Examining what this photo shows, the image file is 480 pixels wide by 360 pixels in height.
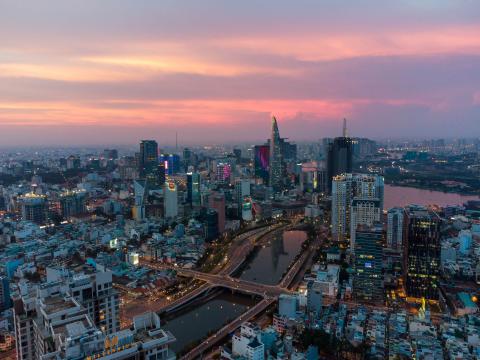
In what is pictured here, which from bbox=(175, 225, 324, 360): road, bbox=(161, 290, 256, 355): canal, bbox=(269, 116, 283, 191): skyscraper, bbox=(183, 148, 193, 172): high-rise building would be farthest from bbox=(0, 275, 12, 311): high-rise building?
bbox=(183, 148, 193, 172): high-rise building

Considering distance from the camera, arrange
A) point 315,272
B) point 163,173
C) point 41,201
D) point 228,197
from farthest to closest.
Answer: point 163,173
point 228,197
point 41,201
point 315,272

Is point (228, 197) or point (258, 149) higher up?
point (258, 149)

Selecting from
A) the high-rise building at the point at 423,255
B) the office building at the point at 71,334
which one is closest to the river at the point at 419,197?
the high-rise building at the point at 423,255

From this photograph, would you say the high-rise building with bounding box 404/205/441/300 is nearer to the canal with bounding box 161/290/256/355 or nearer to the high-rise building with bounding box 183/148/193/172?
the canal with bounding box 161/290/256/355

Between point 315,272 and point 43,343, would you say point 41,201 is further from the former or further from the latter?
point 43,343

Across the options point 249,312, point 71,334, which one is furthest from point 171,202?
point 71,334

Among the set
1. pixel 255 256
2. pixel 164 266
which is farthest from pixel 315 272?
pixel 164 266

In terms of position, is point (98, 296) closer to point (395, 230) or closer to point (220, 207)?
point (395, 230)
